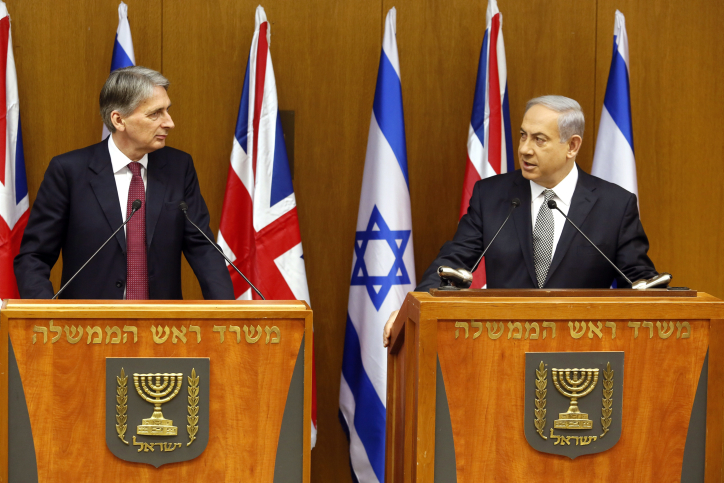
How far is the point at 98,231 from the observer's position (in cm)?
250

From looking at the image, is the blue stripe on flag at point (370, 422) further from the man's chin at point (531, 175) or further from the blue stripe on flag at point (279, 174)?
the man's chin at point (531, 175)

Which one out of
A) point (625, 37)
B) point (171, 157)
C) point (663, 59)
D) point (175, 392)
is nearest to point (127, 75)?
point (171, 157)

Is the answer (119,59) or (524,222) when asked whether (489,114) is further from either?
(119,59)

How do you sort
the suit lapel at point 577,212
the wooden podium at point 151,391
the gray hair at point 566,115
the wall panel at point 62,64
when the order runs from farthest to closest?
1. the wall panel at point 62,64
2. the gray hair at point 566,115
3. the suit lapel at point 577,212
4. the wooden podium at point 151,391

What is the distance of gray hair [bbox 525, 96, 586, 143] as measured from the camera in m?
2.63

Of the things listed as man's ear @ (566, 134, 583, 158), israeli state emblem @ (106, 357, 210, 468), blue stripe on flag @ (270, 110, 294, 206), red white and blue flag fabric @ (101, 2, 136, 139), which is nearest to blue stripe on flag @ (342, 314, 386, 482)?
blue stripe on flag @ (270, 110, 294, 206)

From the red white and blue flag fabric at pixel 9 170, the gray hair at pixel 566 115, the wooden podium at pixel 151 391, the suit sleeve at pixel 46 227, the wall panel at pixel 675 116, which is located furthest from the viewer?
the wall panel at pixel 675 116

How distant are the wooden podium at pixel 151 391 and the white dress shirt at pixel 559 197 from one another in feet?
3.80

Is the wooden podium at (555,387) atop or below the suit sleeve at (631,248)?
below

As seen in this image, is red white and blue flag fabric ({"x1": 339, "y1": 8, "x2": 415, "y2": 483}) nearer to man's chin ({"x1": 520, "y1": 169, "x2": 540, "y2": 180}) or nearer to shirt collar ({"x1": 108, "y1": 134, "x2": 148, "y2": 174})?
man's chin ({"x1": 520, "y1": 169, "x2": 540, "y2": 180})

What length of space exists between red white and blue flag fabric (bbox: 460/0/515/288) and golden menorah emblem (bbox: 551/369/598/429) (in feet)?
5.56

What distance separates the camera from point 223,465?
173 cm

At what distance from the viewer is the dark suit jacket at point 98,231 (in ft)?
8.14

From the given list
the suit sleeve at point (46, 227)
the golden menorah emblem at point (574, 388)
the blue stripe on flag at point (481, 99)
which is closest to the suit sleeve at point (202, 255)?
the suit sleeve at point (46, 227)
